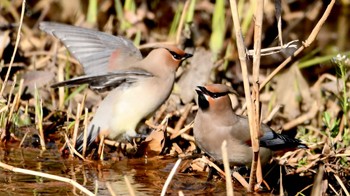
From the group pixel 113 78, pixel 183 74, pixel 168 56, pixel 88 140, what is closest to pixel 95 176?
pixel 88 140

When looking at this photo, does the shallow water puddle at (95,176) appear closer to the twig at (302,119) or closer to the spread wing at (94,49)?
the spread wing at (94,49)

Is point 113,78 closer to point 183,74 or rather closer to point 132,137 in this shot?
point 132,137

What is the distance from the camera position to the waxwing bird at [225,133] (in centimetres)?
477

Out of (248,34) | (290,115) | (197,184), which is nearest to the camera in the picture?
(197,184)

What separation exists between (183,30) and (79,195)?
3053mm

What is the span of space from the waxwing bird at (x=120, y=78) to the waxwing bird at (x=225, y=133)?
0.51 m

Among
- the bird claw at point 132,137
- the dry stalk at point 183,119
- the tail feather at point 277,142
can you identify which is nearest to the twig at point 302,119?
the dry stalk at point 183,119

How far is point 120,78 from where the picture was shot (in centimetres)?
531

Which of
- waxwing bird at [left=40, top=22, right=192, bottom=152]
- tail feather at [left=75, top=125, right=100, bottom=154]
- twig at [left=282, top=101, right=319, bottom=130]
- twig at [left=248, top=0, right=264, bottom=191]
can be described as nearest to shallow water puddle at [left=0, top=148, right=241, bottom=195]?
tail feather at [left=75, top=125, right=100, bottom=154]

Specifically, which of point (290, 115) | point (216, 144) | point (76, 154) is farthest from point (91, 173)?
point (290, 115)

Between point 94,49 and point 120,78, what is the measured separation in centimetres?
51

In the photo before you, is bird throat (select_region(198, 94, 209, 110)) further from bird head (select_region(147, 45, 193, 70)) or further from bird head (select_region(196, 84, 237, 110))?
bird head (select_region(147, 45, 193, 70))

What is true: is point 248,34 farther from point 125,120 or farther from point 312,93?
point 125,120

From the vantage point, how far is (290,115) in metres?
6.79
